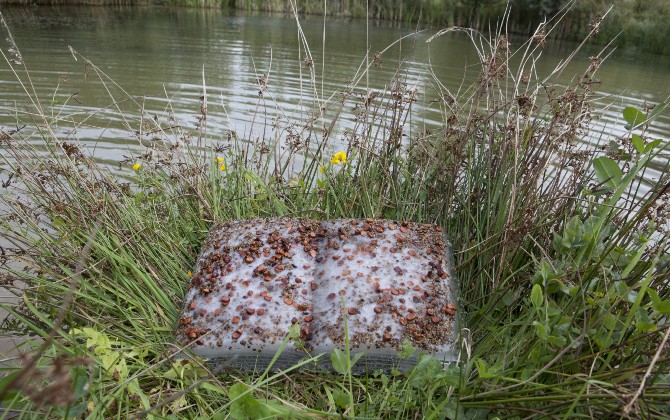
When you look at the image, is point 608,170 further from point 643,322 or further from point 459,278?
point 459,278

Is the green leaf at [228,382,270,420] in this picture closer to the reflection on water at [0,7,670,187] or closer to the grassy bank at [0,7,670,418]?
the grassy bank at [0,7,670,418]

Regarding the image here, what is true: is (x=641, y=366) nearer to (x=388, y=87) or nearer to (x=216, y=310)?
(x=216, y=310)

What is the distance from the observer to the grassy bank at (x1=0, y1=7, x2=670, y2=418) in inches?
50.8

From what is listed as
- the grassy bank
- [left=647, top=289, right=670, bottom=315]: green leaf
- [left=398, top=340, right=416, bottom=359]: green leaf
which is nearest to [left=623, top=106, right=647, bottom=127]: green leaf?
the grassy bank

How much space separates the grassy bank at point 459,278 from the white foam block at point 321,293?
93 mm

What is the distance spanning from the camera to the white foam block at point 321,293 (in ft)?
5.31

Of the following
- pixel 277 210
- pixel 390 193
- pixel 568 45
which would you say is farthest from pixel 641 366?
pixel 568 45

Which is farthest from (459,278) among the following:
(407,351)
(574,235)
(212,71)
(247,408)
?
(212,71)

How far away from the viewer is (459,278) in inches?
81.1

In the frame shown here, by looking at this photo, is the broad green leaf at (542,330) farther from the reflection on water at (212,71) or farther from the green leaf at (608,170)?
the reflection on water at (212,71)

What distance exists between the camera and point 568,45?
16406 millimetres

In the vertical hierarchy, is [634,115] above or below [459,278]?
above

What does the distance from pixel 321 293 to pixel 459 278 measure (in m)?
0.64

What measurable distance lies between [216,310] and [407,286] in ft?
2.16
